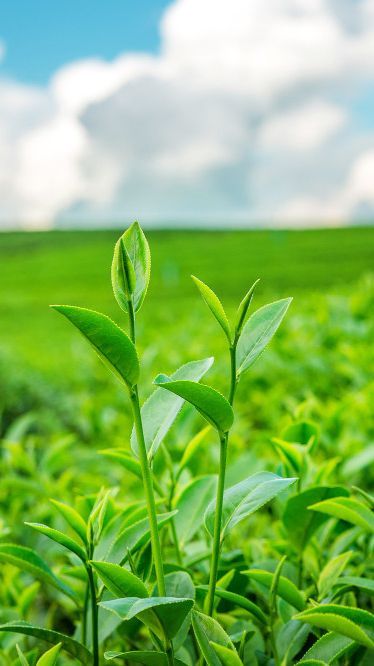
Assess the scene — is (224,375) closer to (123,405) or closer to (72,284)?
(123,405)

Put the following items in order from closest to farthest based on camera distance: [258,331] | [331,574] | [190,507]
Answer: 1. [258,331]
2. [331,574]
3. [190,507]

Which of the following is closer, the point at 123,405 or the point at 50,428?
the point at 123,405

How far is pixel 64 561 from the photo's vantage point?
161 centimetres

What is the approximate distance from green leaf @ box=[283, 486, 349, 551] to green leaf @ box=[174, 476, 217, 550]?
0.14m

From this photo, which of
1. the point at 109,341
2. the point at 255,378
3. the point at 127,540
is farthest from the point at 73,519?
the point at 255,378

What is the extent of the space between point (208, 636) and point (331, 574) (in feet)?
0.78

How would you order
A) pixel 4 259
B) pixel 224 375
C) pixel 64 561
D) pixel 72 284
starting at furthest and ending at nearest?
1. pixel 4 259
2. pixel 72 284
3. pixel 224 375
4. pixel 64 561

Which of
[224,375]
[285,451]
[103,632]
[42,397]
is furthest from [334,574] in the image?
[42,397]

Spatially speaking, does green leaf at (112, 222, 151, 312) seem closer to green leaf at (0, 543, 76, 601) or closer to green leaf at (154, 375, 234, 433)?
green leaf at (154, 375, 234, 433)

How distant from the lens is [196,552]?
3.57 ft

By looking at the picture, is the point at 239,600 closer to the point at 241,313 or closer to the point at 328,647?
the point at 328,647

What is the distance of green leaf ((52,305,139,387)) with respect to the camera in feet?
2.15

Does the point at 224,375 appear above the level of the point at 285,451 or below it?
below

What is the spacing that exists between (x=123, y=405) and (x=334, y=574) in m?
2.28
